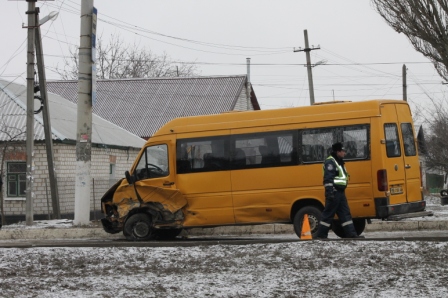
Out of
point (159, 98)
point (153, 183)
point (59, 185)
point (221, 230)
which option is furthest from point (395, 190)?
point (159, 98)

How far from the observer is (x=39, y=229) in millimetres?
20141

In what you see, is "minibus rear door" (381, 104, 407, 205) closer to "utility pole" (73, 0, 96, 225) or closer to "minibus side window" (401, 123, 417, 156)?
"minibus side window" (401, 123, 417, 156)

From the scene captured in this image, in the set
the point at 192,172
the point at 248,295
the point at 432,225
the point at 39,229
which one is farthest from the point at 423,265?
the point at 39,229

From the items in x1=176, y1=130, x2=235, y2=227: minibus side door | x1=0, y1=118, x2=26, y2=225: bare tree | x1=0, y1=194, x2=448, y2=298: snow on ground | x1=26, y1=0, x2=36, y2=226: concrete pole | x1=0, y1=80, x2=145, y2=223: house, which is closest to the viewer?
x1=0, y1=194, x2=448, y2=298: snow on ground

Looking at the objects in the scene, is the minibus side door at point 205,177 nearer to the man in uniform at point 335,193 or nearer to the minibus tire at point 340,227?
the minibus tire at point 340,227

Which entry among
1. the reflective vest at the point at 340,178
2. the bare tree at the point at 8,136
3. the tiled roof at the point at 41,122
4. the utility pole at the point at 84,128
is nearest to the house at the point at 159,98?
the tiled roof at the point at 41,122

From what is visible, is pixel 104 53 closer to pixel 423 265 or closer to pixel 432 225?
pixel 432 225

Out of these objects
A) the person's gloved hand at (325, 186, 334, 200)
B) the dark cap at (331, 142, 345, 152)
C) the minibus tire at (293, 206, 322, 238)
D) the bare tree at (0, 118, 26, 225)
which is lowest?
the minibus tire at (293, 206, 322, 238)

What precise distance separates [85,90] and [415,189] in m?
8.85

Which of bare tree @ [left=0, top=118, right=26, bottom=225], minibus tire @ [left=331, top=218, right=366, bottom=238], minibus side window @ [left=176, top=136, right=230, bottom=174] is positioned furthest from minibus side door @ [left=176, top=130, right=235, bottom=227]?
bare tree @ [left=0, top=118, right=26, bottom=225]

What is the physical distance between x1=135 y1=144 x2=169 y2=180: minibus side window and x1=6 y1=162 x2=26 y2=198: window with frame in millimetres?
13109

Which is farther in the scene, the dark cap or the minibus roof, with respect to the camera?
the minibus roof

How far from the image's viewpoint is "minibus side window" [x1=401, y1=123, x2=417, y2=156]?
1555 centimetres

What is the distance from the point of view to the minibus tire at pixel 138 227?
54.9 feet
